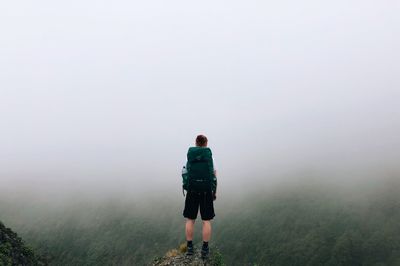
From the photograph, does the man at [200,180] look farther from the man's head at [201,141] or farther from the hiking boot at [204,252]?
the hiking boot at [204,252]

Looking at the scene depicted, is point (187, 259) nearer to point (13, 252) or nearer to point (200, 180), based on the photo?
point (200, 180)

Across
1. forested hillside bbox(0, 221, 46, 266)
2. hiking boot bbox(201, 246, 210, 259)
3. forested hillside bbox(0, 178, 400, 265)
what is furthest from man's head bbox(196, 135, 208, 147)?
forested hillside bbox(0, 178, 400, 265)

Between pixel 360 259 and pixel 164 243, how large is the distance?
52.0m

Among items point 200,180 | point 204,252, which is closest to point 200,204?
point 200,180

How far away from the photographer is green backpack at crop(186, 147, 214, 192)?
1370 cm

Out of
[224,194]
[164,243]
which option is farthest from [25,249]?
[224,194]

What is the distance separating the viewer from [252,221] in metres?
132

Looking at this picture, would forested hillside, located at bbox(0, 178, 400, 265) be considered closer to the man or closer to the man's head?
the man

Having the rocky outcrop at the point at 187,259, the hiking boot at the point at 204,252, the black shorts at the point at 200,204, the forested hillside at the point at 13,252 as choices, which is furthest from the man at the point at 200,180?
the forested hillside at the point at 13,252

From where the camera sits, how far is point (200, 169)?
13766 mm

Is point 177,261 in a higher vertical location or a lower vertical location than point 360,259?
higher

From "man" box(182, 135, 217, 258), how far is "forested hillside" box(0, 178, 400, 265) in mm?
77325

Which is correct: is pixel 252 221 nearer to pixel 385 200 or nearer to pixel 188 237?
pixel 385 200

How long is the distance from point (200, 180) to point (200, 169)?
1.19 feet
